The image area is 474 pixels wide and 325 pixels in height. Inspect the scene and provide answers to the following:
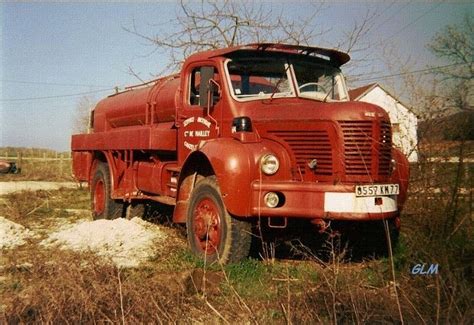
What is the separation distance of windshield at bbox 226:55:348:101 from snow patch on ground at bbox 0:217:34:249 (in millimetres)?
3932

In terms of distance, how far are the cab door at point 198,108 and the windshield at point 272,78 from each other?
0.27 metres

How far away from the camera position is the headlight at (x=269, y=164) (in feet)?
17.5

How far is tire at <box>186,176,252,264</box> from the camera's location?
5.50 meters

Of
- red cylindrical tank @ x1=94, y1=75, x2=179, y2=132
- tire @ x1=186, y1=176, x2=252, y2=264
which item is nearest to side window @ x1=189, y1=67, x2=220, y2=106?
red cylindrical tank @ x1=94, y1=75, x2=179, y2=132

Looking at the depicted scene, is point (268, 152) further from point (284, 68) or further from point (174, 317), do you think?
point (174, 317)

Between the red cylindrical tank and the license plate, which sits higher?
the red cylindrical tank

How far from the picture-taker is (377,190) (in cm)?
522

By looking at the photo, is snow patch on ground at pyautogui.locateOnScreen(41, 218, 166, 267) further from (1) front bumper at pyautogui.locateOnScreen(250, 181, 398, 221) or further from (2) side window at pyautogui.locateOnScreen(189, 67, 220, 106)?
(2) side window at pyautogui.locateOnScreen(189, 67, 220, 106)

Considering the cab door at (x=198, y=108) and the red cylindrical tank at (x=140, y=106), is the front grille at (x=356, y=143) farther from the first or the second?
the red cylindrical tank at (x=140, y=106)

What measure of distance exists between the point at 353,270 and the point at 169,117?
152 inches

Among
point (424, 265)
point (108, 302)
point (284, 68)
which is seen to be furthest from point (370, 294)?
point (284, 68)

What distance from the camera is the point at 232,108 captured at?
20.3 ft

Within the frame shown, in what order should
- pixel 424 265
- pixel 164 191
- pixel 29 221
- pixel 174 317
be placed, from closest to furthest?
pixel 174 317, pixel 424 265, pixel 164 191, pixel 29 221

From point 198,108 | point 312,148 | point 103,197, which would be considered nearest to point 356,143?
point 312,148
